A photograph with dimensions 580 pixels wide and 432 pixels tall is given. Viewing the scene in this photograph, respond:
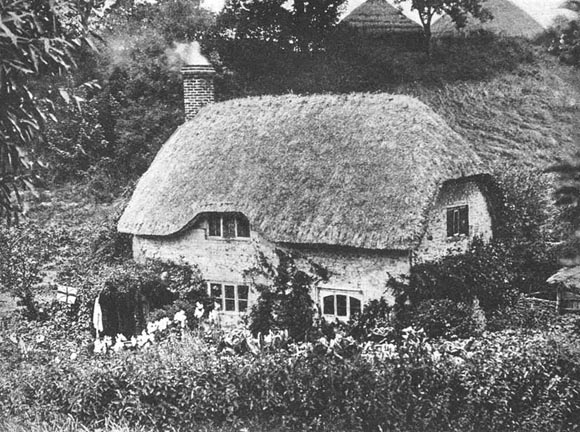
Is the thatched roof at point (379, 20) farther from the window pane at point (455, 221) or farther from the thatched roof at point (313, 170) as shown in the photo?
the window pane at point (455, 221)

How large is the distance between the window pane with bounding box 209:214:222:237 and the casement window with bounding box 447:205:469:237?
552 cm

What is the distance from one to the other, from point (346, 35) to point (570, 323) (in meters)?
19.5

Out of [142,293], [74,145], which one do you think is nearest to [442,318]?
[142,293]

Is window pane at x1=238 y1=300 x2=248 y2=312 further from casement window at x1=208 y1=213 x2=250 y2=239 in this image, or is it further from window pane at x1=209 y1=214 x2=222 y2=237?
window pane at x1=209 y1=214 x2=222 y2=237

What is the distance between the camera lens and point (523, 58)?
3212 cm

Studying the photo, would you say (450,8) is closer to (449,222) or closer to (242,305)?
(449,222)

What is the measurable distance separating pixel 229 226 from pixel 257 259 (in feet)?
3.82

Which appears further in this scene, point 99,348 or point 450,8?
point 450,8

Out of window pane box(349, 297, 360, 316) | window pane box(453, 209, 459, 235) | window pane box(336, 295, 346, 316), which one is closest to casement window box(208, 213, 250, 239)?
window pane box(336, 295, 346, 316)

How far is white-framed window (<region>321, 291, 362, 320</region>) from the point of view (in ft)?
52.4

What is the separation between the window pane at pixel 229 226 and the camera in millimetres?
17578

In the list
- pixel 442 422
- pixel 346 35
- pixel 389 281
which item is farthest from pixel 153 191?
pixel 346 35

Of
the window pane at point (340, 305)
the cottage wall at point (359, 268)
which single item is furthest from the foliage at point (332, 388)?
the window pane at point (340, 305)

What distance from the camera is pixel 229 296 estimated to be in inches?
698
